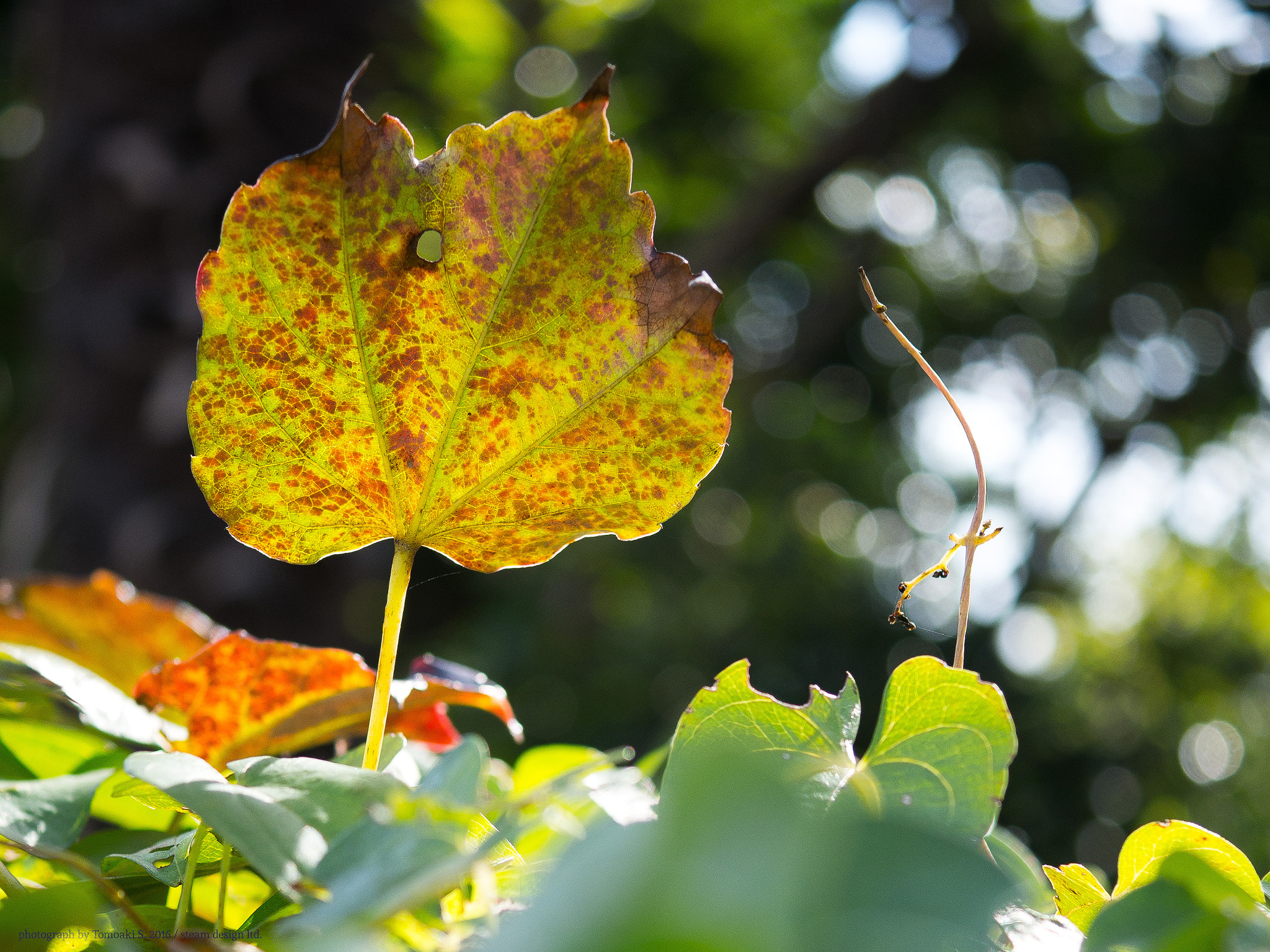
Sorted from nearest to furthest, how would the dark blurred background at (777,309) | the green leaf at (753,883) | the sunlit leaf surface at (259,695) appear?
the green leaf at (753,883)
the sunlit leaf surface at (259,695)
the dark blurred background at (777,309)

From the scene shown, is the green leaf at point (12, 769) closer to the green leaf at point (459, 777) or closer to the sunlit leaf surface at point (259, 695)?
the sunlit leaf surface at point (259, 695)

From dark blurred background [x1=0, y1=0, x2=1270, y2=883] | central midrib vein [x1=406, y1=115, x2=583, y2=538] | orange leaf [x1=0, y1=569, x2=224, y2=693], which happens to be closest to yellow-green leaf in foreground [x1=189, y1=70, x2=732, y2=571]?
central midrib vein [x1=406, y1=115, x2=583, y2=538]

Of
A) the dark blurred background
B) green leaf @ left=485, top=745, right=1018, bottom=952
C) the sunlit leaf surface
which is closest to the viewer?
green leaf @ left=485, top=745, right=1018, bottom=952

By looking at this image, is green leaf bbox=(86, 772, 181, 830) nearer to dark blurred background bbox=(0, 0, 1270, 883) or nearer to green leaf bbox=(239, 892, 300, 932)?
green leaf bbox=(239, 892, 300, 932)

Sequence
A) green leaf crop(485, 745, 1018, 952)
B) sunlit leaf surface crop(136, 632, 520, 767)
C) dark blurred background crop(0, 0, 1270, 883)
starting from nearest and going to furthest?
→ green leaf crop(485, 745, 1018, 952)
sunlit leaf surface crop(136, 632, 520, 767)
dark blurred background crop(0, 0, 1270, 883)

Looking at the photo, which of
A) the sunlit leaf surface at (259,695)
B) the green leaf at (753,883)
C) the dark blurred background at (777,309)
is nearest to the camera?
the green leaf at (753,883)

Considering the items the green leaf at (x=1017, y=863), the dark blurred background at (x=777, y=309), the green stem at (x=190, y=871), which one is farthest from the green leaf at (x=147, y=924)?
the dark blurred background at (x=777, y=309)

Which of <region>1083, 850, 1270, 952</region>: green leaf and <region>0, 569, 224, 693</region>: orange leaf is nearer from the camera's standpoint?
<region>1083, 850, 1270, 952</region>: green leaf
